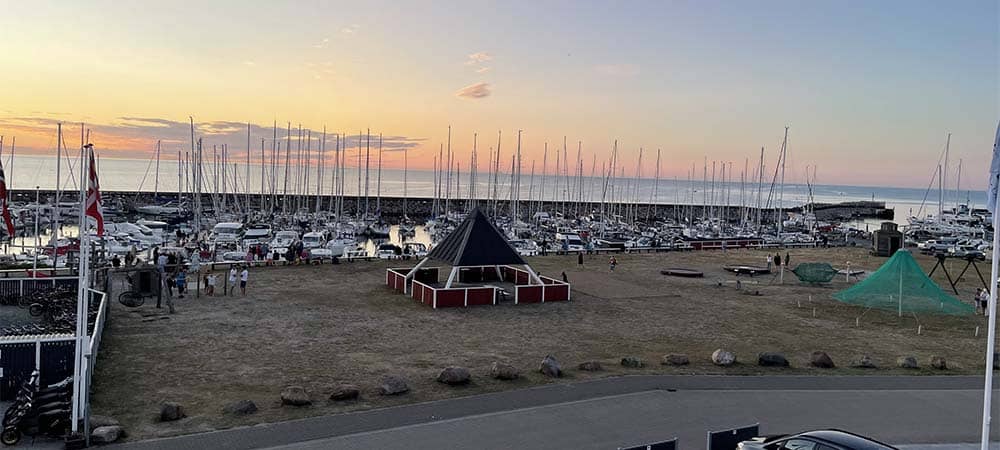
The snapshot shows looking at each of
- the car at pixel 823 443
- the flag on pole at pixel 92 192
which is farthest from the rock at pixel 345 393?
the car at pixel 823 443

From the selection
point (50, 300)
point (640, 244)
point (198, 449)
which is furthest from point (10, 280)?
point (640, 244)

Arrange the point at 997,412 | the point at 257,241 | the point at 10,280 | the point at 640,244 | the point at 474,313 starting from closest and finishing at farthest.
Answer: the point at 997,412, the point at 10,280, the point at 474,313, the point at 257,241, the point at 640,244

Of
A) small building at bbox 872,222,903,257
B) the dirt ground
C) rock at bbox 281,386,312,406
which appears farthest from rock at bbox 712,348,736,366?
small building at bbox 872,222,903,257

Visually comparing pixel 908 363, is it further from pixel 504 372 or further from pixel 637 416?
pixel 504 372

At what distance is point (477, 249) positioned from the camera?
31375 millimetres

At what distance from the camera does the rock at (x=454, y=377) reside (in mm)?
17234

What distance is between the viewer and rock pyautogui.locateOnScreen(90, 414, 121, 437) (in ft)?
43.6

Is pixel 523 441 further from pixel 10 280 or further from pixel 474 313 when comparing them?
pixel 10 280

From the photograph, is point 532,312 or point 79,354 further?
point 532,312

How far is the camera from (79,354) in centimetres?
1312

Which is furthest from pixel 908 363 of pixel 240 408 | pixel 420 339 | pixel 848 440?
pixel 240 408

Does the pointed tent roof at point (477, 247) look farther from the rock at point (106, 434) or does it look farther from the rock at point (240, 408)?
the rock at point (106, 434)

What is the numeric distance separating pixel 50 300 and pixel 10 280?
4669 mm

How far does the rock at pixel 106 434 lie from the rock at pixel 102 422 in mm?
294
